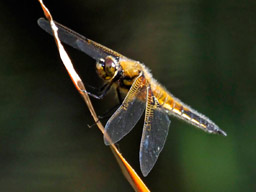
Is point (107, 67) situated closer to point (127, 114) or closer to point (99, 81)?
point (127, 114)

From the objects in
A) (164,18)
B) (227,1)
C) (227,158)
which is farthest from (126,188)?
(227,1)

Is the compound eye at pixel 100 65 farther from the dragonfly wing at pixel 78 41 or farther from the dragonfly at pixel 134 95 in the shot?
the dragonfly wing at pixel 78 41

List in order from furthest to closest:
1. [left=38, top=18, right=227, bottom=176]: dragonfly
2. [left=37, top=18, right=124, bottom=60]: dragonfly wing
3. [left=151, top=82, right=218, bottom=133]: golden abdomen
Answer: [left=151, top=82, right=218, bottom=133]: golden abdomen < [left=37, top=18, right=124, bottom=60]: dragonfly wing < [left=38, top=18, right=227, bottom=176]: dragonfly

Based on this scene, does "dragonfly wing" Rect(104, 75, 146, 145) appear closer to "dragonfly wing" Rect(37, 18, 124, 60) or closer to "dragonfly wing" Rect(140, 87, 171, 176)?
"dragonfly wing" Rect(140, 87, 171, 176)

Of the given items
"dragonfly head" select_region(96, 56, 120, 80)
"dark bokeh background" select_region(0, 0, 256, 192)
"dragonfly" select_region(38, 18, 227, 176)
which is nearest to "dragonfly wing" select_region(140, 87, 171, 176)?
"dragonfly" select_region(38, 18, 227, 176)

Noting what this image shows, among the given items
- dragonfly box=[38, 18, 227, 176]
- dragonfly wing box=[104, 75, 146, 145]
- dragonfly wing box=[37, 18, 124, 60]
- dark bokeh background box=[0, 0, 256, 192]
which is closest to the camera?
dragonfly wing box=[104, 75, 146, 145]

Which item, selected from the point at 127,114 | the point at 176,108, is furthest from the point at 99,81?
the point at 127,114
